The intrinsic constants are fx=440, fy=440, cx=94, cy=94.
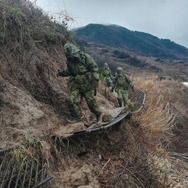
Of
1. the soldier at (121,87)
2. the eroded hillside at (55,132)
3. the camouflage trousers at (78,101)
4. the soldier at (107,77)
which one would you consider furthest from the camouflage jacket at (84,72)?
the soldier at (107,77)

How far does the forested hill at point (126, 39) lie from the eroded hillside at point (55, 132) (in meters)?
75.4

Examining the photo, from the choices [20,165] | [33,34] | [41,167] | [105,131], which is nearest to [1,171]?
[20,165]

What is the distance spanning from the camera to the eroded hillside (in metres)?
7.36

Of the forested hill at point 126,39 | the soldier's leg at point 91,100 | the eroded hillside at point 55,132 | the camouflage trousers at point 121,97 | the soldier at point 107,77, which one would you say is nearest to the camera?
the eroded hillside at point 55,132

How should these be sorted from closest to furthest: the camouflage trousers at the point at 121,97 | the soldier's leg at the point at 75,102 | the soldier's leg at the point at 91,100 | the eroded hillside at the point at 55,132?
the eroded hillside at the point at 55,132 < the soldier's leg at the point at 75,102 < the soldier's leg at the point at 91,100 < the camouflage trousers at the point at 121,97

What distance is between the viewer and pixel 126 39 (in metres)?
98.8

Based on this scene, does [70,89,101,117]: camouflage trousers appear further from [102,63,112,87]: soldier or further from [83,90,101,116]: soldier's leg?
[102,63,112,87]: soldier

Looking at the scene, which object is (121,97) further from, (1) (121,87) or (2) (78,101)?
(2) (78,101)

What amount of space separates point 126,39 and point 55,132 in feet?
302

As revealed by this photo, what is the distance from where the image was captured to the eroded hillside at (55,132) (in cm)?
736

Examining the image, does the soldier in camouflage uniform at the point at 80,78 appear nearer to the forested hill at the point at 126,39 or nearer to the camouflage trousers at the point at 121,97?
the camouflage trousers at the point at 121,97

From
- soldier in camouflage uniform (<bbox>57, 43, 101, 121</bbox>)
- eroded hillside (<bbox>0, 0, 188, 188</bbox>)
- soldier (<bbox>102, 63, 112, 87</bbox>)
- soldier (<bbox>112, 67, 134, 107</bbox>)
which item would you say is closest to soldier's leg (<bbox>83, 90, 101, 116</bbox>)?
soldier in camouflage uniform (<bbox>57, 43, 101, 121</bbox>)

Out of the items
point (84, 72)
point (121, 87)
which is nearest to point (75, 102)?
point (84, 72)

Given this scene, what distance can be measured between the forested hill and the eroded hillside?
247 ft
